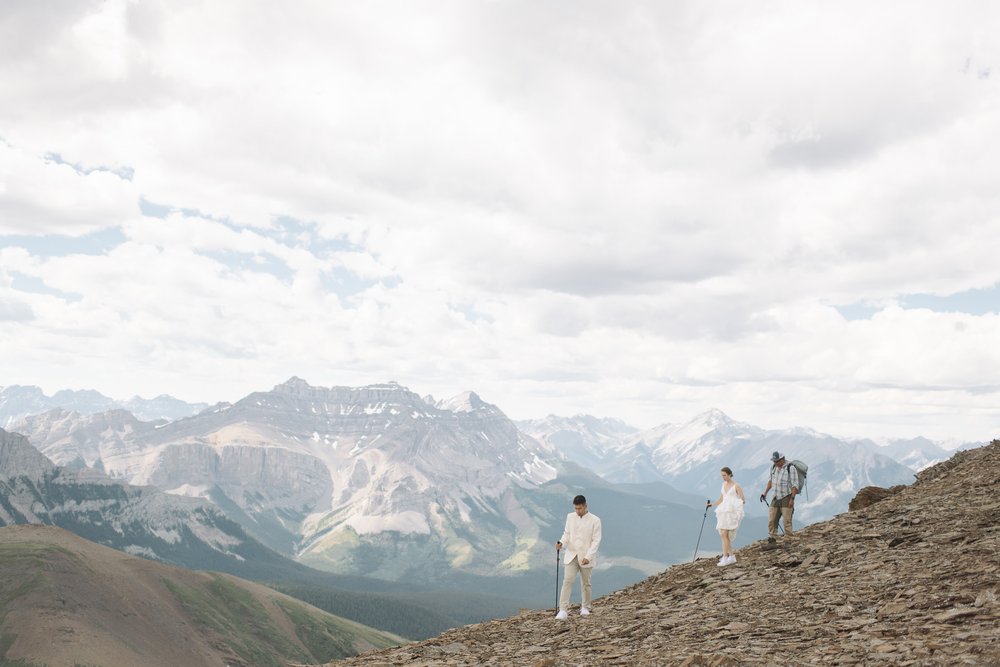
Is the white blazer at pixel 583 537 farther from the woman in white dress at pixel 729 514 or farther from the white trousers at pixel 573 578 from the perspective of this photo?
the woman in white dress at pixel 729 514

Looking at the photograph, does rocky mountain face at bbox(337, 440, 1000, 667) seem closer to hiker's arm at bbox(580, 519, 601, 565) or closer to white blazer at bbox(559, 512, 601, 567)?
hiker's arm at bbox(580, 519, 601, 565)

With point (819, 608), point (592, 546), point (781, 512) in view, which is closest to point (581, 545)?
point (592, 546)

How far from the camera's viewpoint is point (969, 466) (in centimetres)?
3628

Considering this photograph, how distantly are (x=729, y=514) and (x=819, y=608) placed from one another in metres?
12.4

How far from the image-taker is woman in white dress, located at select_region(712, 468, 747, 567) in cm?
3081

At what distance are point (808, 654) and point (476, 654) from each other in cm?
1178

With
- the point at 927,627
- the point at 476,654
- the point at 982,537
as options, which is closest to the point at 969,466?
the point at 982,537

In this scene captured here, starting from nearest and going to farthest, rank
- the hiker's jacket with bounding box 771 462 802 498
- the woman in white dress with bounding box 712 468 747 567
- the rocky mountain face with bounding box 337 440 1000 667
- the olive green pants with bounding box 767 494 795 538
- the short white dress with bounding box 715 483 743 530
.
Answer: the rocky mountain face with bounding box 337 440 1000 667 < the hiker's jacket with bounding box 771 462 802 498 < the woman in white dress with bounding box 712 468 747 567 < the olive green pants with bounding box 767 494 795 538 < the short white dress with bounding box 715 483 743 530

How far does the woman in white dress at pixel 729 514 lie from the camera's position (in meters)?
30.8

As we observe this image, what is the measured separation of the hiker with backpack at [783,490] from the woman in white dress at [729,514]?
1.31 m

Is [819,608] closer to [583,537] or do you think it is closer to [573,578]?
[583,537]

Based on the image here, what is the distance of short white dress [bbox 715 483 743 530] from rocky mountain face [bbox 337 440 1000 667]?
5.28ft

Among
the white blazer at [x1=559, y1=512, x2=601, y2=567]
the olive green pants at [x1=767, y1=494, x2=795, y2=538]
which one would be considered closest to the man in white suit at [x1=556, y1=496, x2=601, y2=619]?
the white blazer at [x1=559, y1=512, x2=601, y2=567]

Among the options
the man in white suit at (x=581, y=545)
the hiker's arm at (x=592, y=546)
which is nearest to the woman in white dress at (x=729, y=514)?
the hiker's arm at (x=592, y=546)
